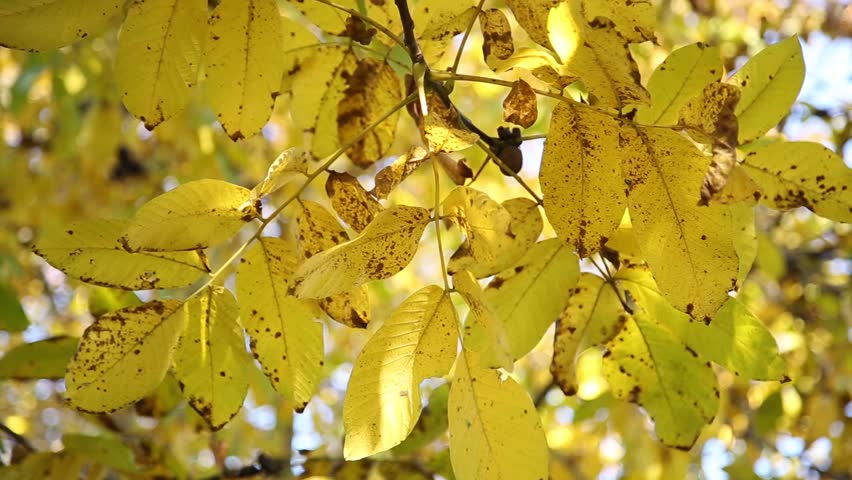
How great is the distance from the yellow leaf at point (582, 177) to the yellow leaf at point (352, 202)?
177mm

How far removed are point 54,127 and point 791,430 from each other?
3225mm

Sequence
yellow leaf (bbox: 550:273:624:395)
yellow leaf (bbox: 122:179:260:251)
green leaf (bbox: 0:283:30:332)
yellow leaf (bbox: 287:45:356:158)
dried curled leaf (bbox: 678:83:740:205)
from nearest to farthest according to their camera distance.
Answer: dried curled leaf (bbox: 678:83:740:205), yellow leaf (bbox: 122:179:260:251), yellow leaf (bbox: 550:273:624:395), yellow leaf (bbox: 287:45:356:158), green leaf (bbox: 0:283:30:332)

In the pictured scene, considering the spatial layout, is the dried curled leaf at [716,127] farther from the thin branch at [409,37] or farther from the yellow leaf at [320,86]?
the yellow leaf at [320,86]

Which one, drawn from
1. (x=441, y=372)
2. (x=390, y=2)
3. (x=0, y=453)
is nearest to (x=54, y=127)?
(x=0, y=453)

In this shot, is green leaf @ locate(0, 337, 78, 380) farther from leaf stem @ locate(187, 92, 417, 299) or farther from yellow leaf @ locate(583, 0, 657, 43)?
yellow leaf @ locate(583, 0, 657, 43)

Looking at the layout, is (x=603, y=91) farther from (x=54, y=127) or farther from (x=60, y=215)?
(x=54, y=127)

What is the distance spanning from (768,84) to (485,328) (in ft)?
1.56

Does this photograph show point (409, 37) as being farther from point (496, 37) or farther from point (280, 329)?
point (280, 329)

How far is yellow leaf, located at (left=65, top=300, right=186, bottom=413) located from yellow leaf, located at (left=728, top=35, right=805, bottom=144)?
67 cm

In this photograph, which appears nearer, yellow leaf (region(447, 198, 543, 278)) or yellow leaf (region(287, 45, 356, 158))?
yellow leaf (region(447, 198, 543, 278))

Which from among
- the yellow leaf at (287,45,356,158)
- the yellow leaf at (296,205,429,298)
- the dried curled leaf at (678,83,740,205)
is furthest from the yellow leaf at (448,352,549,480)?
the yellow leaf at (287,45,356,158)

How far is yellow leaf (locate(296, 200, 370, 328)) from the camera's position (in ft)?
2.69

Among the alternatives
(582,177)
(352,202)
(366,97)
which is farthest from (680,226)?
(366,97)

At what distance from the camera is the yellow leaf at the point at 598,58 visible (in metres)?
0.73
